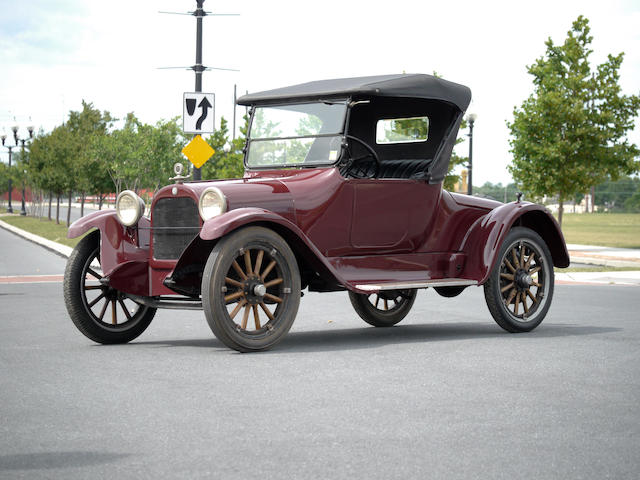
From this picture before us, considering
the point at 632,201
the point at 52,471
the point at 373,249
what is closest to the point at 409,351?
the point at 373,249

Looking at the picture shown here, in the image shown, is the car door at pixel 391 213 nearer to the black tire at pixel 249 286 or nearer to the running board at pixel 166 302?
the black tire at pixel 249 286

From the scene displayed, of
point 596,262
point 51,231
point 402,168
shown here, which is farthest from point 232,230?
point 51,231

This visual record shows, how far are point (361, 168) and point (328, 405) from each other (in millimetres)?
3923

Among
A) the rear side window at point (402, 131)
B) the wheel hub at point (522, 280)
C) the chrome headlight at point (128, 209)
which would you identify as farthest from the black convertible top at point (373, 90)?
the wheel hub at point (522, 280)

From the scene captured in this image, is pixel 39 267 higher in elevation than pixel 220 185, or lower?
lower

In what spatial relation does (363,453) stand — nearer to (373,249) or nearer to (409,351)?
(409,351)

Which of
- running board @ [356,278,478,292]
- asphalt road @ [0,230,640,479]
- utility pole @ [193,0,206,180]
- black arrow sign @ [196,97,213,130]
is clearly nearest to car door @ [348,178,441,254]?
running board @ [356,278,478,292]

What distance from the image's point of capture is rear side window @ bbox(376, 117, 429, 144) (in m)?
9.99

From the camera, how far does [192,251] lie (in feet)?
26.1

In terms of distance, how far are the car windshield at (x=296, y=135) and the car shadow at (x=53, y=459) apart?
481 centimetres

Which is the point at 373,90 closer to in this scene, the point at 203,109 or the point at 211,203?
the point at 211,203

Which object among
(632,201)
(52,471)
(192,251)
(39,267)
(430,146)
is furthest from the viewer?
(632,201)

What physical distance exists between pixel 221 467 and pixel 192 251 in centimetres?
380

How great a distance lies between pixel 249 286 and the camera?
25.3 ft
